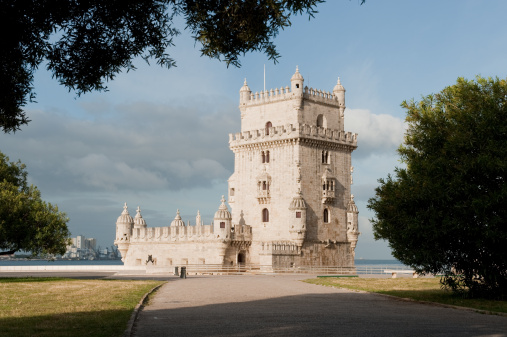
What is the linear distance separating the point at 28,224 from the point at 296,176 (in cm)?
2671

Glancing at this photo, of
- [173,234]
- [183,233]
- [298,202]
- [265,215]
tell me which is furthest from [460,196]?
[173,234]

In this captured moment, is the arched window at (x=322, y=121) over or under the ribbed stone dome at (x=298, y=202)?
over

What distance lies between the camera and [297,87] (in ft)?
217

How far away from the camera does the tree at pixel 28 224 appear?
44.8 m

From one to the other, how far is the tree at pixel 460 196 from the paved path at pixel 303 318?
2943mm

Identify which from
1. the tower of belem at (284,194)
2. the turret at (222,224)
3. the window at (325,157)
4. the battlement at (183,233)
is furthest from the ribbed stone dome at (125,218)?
the window at (325,157)

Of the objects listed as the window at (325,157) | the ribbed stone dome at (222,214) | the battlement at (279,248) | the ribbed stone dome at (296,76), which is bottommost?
the battlement at (279,248)

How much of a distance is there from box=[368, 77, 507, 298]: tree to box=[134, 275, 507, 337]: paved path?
294 centimetres

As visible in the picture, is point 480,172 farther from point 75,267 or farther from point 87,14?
point 75,267

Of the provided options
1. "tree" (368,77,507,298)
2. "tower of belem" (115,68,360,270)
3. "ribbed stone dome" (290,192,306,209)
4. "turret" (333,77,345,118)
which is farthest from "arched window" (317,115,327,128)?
"tree" (368,77,507,298)

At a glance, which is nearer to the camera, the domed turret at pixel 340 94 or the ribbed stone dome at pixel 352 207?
the ribbed stone dome at pixel 352 207

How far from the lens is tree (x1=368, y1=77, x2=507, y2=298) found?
2592cm

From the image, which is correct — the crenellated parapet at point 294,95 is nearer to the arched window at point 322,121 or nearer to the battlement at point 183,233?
the arched window at point 322,121

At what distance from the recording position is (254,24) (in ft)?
47.6
